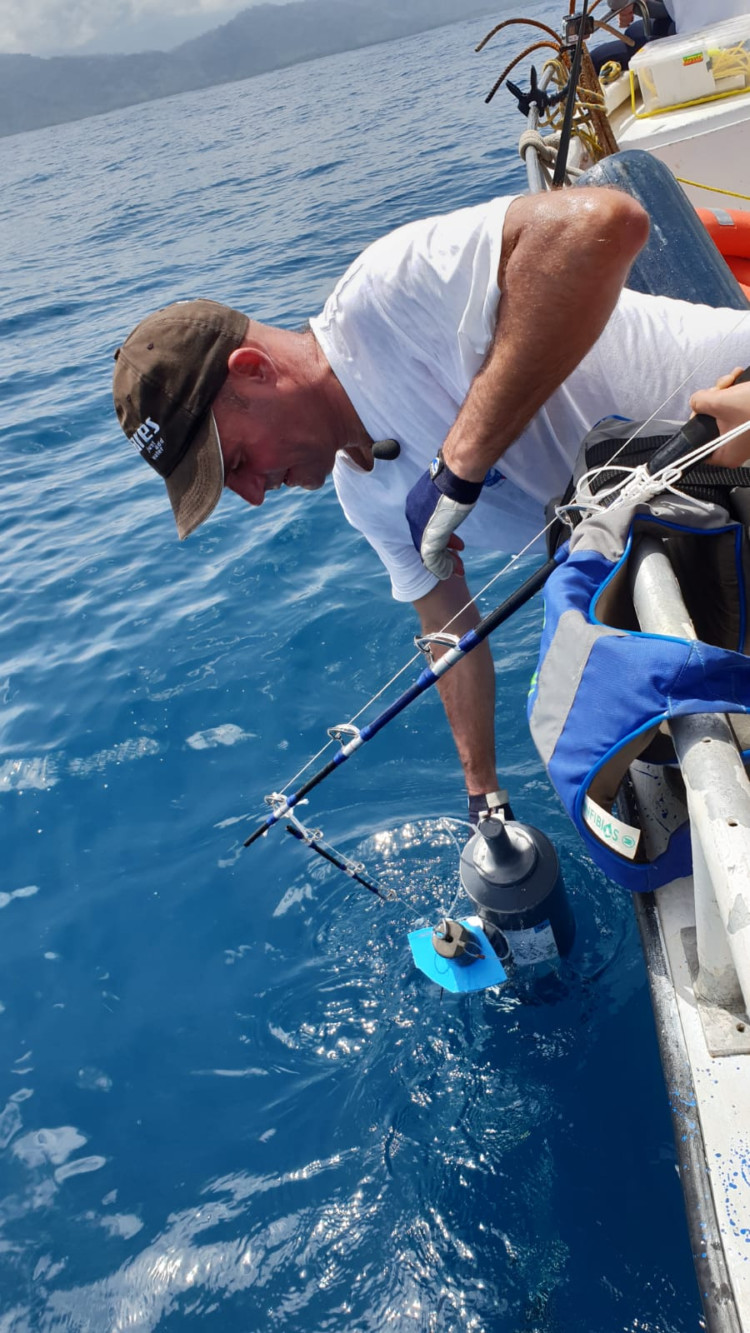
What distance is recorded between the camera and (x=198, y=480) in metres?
2.55

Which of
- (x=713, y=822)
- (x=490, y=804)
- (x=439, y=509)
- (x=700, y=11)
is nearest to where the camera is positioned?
(x=713, y=822)

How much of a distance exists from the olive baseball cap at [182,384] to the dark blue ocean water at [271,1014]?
5.95 feet

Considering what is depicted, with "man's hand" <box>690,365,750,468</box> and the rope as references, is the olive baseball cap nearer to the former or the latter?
"man's hand" <box>690,365,750,468</box>

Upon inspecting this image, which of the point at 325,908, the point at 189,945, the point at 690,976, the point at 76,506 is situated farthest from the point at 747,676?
the point at 76,506

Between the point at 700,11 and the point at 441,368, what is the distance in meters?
9.10

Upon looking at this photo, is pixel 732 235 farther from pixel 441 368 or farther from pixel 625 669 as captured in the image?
pixel 625 669

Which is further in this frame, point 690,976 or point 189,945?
point 189,945

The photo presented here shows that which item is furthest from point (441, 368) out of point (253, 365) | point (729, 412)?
point (729, 412)

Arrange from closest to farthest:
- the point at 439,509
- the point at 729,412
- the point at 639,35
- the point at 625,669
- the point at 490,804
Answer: the point at 625,669, the point at 729,412, the point at 439,509, the point at 490,804, the point at 639,35

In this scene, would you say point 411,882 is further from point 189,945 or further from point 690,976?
point 690,976

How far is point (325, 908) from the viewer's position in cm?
358

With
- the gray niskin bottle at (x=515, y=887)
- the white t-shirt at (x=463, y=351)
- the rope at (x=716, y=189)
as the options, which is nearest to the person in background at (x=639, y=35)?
the rope at (x=716, y=189)

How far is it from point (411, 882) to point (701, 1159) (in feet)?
6.73

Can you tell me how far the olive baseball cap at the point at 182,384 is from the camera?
238 centimetres
